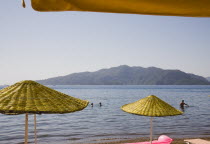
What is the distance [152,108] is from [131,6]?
200 inches

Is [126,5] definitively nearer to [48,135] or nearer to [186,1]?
[186,1]

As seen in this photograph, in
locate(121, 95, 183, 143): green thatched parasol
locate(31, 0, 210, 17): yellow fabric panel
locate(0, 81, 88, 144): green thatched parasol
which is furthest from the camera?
locate(121, 95, 183, 143): green thatched parasol

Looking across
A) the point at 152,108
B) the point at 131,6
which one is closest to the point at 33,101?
the point at 131,6

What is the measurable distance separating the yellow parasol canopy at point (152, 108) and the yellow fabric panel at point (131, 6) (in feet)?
15.2

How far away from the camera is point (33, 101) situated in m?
3.30

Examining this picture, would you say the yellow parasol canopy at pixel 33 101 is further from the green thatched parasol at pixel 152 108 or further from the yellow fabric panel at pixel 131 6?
the green thatched parasol at pixel 152 108

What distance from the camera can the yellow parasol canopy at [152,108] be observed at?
621cm

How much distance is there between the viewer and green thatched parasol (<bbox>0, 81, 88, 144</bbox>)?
10.2 feet

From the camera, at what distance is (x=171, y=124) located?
2022cm

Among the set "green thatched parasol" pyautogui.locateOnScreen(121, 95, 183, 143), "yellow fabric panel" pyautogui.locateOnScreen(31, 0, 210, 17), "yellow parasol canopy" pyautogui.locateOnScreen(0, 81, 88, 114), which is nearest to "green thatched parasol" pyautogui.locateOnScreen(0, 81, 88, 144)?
"yellow parasol canopy" pyautogui.locateOnScreen(0, 81, 88, 114)

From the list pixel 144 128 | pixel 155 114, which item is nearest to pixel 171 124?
pixel 144 128

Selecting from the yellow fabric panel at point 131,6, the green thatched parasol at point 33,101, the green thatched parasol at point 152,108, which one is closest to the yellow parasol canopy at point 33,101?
the green thatched parasol at point 33,101

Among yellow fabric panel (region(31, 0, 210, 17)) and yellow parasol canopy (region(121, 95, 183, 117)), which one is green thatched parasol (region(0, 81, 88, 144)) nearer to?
yellow fabric panel (region(31, 0, 210, 17))

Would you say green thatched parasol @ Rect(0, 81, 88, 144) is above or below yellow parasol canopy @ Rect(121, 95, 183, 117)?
above
